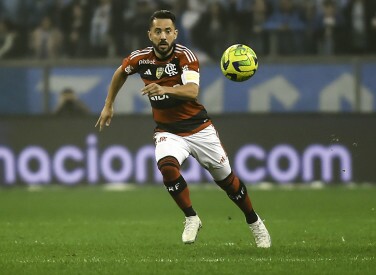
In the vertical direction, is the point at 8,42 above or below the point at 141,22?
below

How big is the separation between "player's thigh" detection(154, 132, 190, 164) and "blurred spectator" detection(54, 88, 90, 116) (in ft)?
29.6

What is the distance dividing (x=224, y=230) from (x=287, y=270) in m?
3.61

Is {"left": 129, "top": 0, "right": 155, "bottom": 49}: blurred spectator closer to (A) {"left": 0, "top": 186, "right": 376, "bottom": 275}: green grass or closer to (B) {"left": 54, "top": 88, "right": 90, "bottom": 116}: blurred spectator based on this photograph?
(B) {"left": 54, "top": 88, "right": 90, "bottom": 116}: blurred spectator

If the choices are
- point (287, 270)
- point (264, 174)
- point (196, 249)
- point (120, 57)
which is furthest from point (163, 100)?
point (120, 57)

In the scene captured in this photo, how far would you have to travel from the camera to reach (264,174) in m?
16.9

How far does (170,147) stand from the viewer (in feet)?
29.0

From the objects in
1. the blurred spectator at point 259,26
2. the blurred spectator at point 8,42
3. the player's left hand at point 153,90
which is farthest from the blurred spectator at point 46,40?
the player's left hand at point 153,90

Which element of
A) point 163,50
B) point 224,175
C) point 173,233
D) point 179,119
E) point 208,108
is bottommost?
point 173,233

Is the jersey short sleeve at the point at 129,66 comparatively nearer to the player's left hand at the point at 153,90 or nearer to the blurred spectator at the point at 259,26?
the player's left hand at the point at 153,90

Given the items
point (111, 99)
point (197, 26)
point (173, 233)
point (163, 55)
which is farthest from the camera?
point (197, 26)

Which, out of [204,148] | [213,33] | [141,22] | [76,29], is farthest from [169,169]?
[76,29]

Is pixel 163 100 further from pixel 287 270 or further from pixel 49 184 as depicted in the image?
pixel 49 184

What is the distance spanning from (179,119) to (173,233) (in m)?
2.03

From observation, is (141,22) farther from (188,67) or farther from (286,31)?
(188,67)
